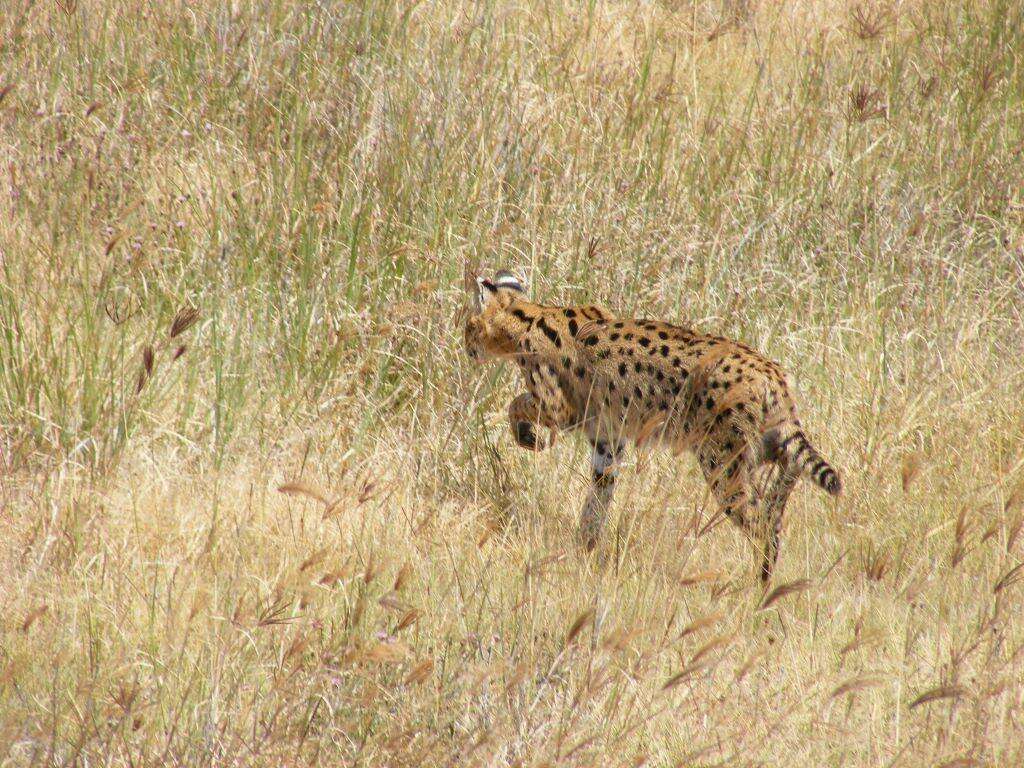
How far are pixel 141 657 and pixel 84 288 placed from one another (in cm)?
161

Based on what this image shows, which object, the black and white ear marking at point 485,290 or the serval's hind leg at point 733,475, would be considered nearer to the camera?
the serval's hind leg at point 733,475

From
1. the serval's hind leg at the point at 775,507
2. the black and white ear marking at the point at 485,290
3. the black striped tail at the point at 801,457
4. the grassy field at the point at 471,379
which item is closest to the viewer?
the grassy field at the point at 471,379

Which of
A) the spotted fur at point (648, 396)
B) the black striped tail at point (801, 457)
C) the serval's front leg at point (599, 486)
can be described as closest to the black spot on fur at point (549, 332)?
the spotted fur at point (648, 396)

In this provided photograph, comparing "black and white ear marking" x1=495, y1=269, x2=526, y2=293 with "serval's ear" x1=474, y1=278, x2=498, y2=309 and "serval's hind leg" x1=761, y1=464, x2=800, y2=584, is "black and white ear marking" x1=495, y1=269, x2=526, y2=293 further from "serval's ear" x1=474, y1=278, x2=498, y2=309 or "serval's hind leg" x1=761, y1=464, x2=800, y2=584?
"serval's hind leg" x1=761, y1=464, x2=800, y2=584

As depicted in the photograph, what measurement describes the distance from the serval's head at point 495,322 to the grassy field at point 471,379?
12 centimetres

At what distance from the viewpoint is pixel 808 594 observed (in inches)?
162

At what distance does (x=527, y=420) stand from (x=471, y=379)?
0.33 meters

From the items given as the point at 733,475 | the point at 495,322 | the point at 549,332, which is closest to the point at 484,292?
the point at 495,322

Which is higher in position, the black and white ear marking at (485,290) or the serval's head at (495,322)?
the black and white ear marking at (485,290)

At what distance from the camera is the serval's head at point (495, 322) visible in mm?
5449

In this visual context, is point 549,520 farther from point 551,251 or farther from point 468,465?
point 551,251

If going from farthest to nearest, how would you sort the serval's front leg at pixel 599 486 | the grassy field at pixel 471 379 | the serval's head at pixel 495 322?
the serval's head at pixel 495 322 → the serval's front leg at pixel 599 486 → the grassy field at pixel 471 379

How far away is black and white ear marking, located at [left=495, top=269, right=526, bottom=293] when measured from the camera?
5.57 metres

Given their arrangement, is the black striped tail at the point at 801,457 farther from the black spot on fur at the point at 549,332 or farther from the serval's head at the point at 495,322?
the serval's head at the point at 495,322
